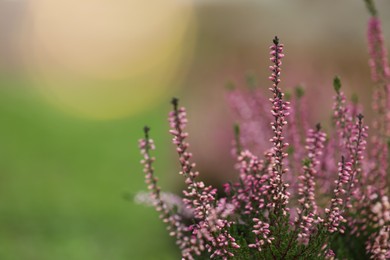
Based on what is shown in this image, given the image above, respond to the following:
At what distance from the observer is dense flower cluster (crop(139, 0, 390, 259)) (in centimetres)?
266

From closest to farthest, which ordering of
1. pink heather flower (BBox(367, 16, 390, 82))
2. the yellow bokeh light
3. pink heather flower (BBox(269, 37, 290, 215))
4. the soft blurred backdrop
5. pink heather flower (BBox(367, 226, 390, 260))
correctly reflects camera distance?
pink heather flower (BBox(269, 37, 290, 215)) < pink heather flower (BBox(367, 226, 390, 260)) < pink heather flower (BBox(367, 16, 390, 82)) < the soft blurred backdrop < the yellow bokeh light

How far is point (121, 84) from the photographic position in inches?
1720

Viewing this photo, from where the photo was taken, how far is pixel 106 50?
163 ft

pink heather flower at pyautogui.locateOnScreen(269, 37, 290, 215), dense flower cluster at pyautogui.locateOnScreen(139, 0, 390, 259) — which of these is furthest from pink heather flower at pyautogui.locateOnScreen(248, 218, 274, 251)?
pink heather flower at pyautogui.locateOnScreen(269, 37, 290, 215)

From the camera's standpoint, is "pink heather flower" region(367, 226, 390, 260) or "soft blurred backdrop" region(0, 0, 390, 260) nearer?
"pink heather flower" region(367, 226, 390, 260)

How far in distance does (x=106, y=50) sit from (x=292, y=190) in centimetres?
4701

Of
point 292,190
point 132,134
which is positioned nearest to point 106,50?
point 132,134

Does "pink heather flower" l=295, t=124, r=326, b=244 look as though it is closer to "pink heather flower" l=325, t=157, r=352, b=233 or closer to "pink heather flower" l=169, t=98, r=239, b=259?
"pink heather flower" l=325, t=157, r=352, b=233

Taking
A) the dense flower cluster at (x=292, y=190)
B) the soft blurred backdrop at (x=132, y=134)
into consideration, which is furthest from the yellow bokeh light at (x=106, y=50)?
the dense flower cluster at (x=292, y=190)

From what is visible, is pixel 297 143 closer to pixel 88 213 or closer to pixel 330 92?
pixel 330 92

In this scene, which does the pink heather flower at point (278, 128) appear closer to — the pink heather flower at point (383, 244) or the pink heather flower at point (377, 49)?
the pink heather flower at point (383, 244)

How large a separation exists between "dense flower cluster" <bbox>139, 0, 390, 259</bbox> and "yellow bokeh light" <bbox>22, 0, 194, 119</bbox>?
33954 millimetres

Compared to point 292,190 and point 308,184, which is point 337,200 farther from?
point 292,190

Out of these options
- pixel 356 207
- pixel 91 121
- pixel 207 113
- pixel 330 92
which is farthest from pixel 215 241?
pixel 91 121
